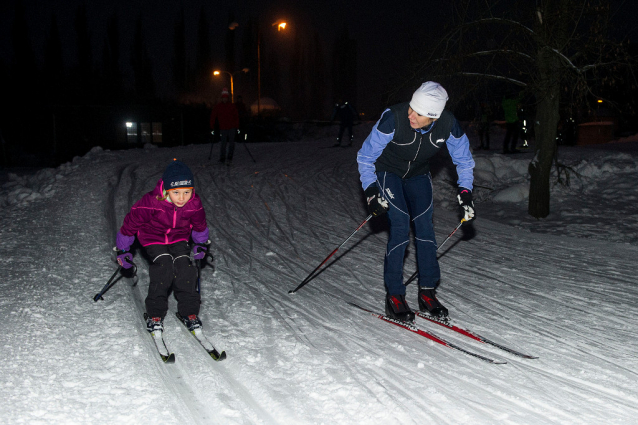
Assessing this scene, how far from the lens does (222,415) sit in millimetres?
2779

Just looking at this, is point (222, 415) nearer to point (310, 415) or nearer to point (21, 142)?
point (310, 415)

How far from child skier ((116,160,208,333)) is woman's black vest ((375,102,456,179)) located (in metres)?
1.59

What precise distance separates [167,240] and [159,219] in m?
0.18

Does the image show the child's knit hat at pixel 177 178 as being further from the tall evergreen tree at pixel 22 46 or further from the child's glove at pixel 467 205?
the tall evergreen tree at pixel 22 46

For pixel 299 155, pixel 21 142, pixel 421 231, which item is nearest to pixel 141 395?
pixel 421 231

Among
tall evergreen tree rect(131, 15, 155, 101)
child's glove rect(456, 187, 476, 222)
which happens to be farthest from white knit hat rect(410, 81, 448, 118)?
tall evergreen tree rect(131, 15, 155, 101)

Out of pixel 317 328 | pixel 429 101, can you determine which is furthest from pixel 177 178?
pixel 429 101

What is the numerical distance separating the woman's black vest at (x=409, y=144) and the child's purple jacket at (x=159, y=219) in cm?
158

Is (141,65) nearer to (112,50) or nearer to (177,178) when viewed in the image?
(112,50)

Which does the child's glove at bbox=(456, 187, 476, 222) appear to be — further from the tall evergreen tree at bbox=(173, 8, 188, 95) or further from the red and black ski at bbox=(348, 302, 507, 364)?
the tall evergreen tree at bbox=(173, 8, 188, 95)

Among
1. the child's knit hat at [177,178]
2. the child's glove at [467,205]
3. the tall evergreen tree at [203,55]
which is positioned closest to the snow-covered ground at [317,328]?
the child's glove at [467,205]

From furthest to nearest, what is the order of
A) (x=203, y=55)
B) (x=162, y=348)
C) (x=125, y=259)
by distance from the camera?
1. (x=203, y=55)
2. (x=125, y=259)
3. (x=162, y=348)

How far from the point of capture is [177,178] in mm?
3814

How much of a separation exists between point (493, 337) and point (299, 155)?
12.2m
